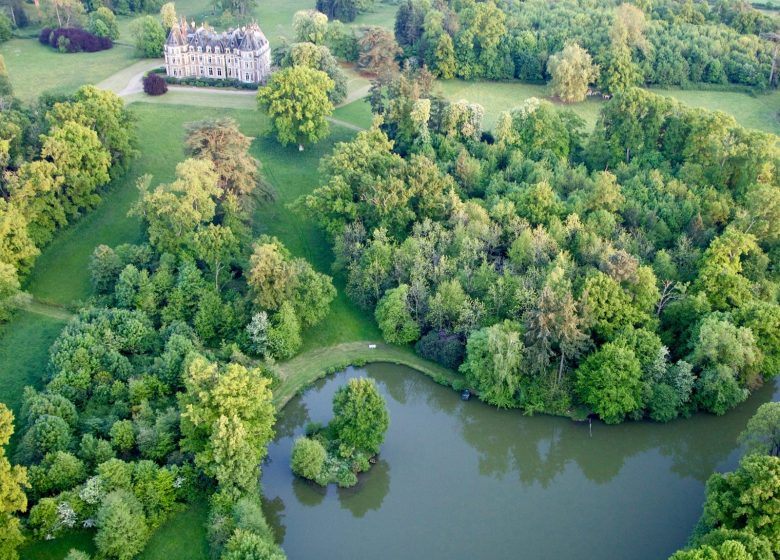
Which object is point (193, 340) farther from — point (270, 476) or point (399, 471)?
point (399, 471)

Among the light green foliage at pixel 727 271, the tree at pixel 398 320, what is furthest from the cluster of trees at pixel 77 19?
the light green foliage at pixel 727 271

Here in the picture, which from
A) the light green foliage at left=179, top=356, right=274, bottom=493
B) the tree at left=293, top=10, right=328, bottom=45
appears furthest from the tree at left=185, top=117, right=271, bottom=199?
the tree at left=293, top=10, right=328, bottom=45

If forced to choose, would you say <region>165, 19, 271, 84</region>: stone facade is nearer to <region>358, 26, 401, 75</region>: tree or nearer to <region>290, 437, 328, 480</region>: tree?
<region>358, 26, 401, 75</region>: tree

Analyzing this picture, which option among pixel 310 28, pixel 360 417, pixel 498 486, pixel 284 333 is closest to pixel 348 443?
pixel 360 417

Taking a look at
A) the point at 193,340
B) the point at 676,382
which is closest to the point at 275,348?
the point at 193,340

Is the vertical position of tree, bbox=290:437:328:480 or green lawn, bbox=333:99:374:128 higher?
green lawn, bbox=333:99:374:128

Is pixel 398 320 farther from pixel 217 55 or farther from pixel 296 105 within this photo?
pixel 217 55
